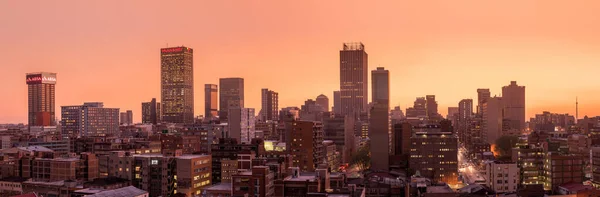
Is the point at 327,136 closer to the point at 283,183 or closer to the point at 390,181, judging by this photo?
the point at 390,181

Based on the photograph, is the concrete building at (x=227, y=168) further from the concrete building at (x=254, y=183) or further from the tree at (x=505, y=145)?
the tree at (x=505, y=145)

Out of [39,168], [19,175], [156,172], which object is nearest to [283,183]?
[156,172]

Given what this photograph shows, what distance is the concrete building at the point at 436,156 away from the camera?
130250 millimetres

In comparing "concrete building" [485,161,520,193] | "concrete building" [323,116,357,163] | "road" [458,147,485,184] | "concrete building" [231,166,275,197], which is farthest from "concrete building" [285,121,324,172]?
"concrete building" [323,116,357,163]

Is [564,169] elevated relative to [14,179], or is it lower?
elevated

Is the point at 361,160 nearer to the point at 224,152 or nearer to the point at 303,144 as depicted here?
the point at 303,144

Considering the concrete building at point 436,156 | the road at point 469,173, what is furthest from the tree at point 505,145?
the concrete building at point 436,156

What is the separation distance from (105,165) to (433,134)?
77893 millimetres

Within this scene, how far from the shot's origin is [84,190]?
90.9m

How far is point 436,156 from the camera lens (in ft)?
432

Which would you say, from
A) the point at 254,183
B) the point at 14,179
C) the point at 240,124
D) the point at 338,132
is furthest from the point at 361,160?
the point at 14,179

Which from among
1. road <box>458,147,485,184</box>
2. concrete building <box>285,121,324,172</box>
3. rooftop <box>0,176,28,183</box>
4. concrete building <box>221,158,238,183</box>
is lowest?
road <box>458,147,485,184</box>

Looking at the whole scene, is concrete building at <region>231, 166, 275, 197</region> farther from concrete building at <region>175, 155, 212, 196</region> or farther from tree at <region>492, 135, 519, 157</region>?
tree at <region>492, 135, 519, 157</region>

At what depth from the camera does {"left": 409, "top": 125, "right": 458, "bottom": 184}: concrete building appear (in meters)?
130
